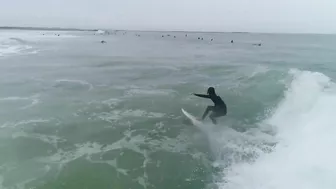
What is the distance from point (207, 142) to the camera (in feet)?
36.2

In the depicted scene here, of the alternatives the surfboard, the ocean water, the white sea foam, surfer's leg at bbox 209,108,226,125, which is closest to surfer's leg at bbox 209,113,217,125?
surfer's leg at bbox 209,108,226,125

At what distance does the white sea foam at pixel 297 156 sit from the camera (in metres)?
7.95

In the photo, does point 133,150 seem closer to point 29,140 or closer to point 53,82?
point 29,140

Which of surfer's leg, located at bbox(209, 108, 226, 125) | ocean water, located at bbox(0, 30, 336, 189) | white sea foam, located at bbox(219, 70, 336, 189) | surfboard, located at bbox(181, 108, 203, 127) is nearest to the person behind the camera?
white sea foam, located at bbox(219, 70, 336, 189)

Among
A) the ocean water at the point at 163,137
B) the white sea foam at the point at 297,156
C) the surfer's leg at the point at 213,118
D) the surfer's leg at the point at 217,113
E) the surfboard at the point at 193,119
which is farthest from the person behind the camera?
the surfboard at the point at 193,119

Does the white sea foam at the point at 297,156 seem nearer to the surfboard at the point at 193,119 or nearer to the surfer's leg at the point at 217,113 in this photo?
the surfer's leg at the point at 217,113

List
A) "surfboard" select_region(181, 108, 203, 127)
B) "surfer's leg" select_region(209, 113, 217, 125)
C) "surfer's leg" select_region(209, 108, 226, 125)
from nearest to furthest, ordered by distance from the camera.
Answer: "surfer's leg" select_region(209, 108, 226, 125), "surfer's leg" select_region(209, 113, 217, 125), "surfboard" select_region(181, 108, 203, 127)

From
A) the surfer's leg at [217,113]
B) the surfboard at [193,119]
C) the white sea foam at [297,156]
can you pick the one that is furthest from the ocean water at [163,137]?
the surfer's leg at [217,113]

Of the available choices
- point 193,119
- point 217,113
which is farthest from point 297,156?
point 193,119

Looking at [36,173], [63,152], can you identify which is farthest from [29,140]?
[36,173]

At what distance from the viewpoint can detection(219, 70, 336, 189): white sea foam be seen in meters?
7.95

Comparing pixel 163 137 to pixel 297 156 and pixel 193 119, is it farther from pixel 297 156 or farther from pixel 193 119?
pixel 297 156

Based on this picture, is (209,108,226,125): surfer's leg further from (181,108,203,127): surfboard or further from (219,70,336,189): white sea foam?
(219,70,336,189): white sea foam

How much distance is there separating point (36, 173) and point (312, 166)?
8.43 m
